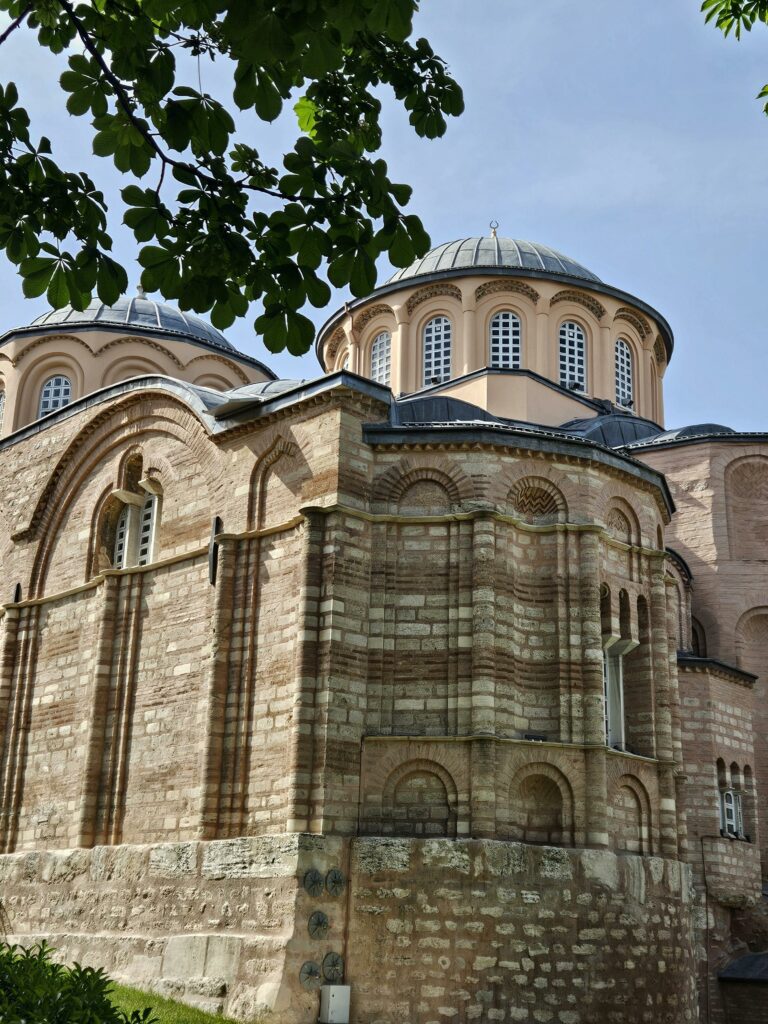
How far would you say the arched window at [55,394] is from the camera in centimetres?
2389

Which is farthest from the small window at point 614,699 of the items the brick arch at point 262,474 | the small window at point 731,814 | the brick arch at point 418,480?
the brick arch at point 262,474

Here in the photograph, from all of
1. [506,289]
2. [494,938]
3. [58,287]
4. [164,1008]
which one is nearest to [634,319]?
[506,289]

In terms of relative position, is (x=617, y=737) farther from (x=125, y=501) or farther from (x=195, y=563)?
(x=125, y=501)

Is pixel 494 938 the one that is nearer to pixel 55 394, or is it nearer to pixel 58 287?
pixel 58 287

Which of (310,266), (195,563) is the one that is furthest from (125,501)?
(310,266)

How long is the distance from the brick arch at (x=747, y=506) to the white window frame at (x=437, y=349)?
5.62 m

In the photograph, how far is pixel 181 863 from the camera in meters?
14.9

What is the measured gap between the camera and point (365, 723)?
14.5m

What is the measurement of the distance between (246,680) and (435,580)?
A: 2.64 meters

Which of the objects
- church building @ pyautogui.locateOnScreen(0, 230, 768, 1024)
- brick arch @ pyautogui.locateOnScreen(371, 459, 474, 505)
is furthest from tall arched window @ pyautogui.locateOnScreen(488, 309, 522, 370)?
brick arch @ pyautogui.locateOnScreen(371, 459, 474, 505)

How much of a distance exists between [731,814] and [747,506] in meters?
6.05

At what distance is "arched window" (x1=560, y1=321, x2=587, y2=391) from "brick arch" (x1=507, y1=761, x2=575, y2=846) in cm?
957

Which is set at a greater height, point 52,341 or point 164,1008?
point 52,341

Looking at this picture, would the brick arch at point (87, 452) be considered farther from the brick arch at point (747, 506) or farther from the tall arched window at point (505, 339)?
the brick arch at point (747, 506)
